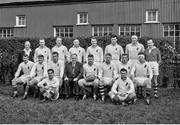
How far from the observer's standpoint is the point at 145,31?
64.7ft

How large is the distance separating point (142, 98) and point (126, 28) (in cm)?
1162

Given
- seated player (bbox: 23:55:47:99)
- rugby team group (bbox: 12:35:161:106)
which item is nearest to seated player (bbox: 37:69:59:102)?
rugby team group (bbox: 12:35:161:106)

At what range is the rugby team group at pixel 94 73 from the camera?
8891 mm

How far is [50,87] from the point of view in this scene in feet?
29.9

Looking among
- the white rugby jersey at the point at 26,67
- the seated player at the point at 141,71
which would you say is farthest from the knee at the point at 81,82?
the white rugby jersey at the point at 26,67

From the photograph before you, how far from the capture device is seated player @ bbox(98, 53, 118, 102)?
30.2 feet

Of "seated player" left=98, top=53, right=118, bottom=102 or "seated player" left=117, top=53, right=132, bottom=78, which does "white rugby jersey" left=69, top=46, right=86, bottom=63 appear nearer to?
"seated player" left=98, top=53, right=118, bottom=102

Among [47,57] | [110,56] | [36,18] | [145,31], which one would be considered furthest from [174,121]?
[36,18]

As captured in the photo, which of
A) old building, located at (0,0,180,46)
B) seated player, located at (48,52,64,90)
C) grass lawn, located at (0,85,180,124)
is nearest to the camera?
grass lawn, located at (0,85,180,124)

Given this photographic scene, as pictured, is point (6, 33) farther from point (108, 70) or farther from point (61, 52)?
point (108, 70)

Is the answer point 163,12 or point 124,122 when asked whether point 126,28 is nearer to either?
point 163,12

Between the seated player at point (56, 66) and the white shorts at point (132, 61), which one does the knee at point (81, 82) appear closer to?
the seated player at point (56, 66)

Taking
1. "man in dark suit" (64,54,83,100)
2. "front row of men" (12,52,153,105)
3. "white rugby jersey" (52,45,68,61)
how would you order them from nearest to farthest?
"front row of men" (12,52,153,105) < "man in dark suit" (64,54,83,100) < "white rugby jersey" (52,45,68,61)

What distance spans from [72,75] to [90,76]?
0.71 metres
